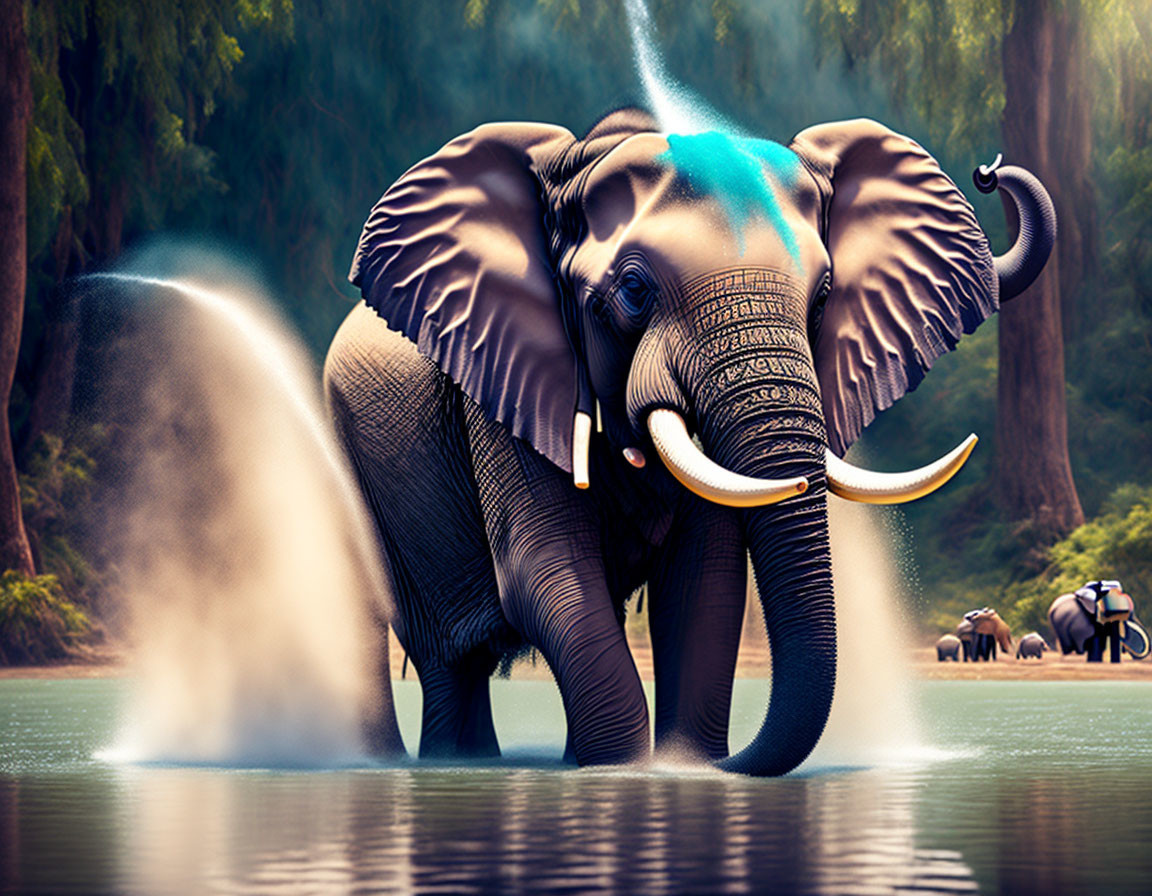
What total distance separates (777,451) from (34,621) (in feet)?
57.8

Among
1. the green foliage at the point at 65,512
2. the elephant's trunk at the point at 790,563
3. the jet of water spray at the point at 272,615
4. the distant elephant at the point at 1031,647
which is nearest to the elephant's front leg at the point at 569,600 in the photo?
the elephant's trunk at the point at 790,563

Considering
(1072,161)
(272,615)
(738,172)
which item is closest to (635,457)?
(738,172)

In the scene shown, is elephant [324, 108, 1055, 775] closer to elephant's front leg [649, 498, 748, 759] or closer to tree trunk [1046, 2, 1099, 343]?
elephant's front leg [649, 498, 748, 759]

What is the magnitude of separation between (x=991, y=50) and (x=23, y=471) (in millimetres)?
14905

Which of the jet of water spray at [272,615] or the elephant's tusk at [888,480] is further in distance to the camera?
the jet of water spray at [272,615]

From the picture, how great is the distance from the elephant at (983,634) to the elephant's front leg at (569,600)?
50.7ft

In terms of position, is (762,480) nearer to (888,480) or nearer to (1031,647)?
(888,480)

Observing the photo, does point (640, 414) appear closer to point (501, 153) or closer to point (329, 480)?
point (501, 153)

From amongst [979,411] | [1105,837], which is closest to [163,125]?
[979,411]

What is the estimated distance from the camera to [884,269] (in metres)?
10.3

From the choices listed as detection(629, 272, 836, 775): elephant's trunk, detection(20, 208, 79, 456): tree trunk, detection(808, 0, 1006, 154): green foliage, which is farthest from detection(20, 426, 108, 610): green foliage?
detection(629, 272, 836, 775): elephant's trunk

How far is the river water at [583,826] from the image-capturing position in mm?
5945

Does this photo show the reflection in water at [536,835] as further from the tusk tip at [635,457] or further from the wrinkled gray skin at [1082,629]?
the wrinkled gray skin at [1082,629]

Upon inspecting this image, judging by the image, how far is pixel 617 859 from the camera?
632 cm
